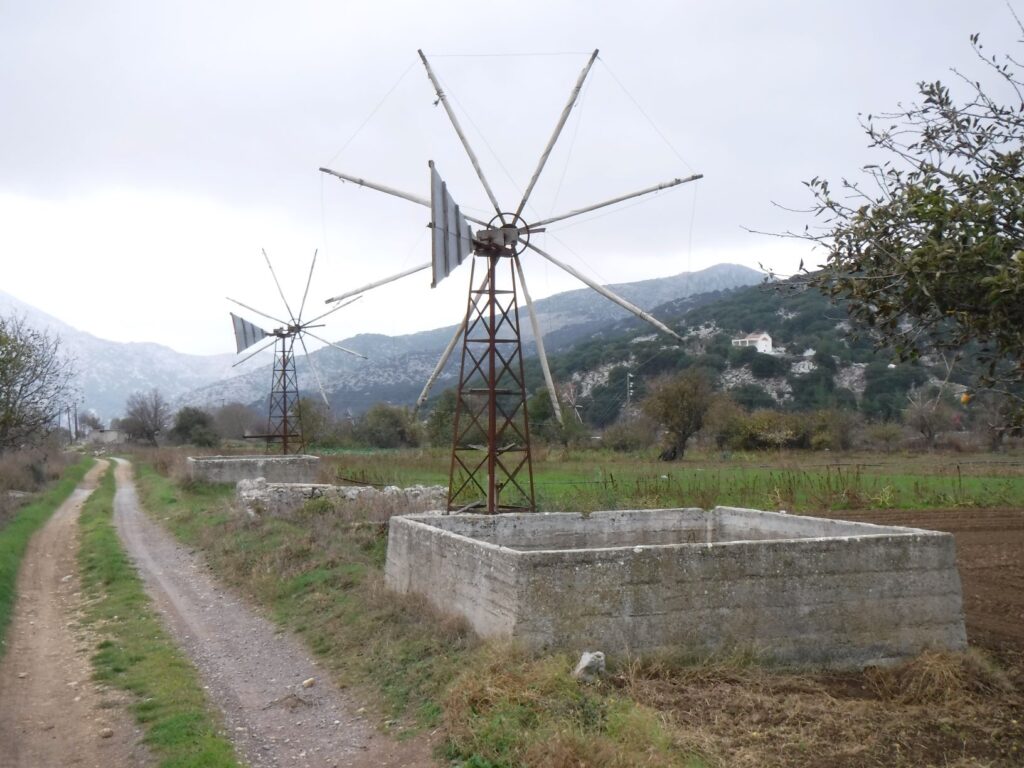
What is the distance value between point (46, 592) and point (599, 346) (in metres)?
87.2

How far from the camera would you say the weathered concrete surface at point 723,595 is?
9.10 m

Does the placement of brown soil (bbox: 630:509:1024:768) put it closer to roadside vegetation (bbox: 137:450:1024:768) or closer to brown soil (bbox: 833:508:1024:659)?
roadside vegetation (bbox: 137:450:1024:768)

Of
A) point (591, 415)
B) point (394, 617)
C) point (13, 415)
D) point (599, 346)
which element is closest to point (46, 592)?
point (394, 617)

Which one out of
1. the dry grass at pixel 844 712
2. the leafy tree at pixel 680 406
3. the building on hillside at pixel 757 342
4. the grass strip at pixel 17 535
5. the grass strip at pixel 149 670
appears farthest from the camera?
the building on hillside at pixel 757 342

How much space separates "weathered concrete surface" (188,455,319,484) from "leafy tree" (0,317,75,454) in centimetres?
704

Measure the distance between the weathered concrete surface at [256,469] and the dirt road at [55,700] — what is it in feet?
44.4

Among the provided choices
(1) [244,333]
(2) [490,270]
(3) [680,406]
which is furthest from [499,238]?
(3) [680,406]

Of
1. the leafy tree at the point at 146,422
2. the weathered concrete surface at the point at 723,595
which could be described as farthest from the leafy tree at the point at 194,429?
the weathered concrete surface at the point at 723,595

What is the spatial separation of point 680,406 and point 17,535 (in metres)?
38.4

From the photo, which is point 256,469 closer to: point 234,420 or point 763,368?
point 763,368

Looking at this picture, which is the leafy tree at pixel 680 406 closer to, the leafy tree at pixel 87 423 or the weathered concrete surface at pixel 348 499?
the weathered concrete surface at pixel 348 499

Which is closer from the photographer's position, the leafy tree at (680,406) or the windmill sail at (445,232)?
the windmill sail at (445,232)

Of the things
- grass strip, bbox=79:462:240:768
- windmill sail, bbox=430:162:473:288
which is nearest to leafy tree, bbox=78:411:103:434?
grass strip, bbox=79:462:240:768

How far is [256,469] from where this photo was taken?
30250 millimetres
